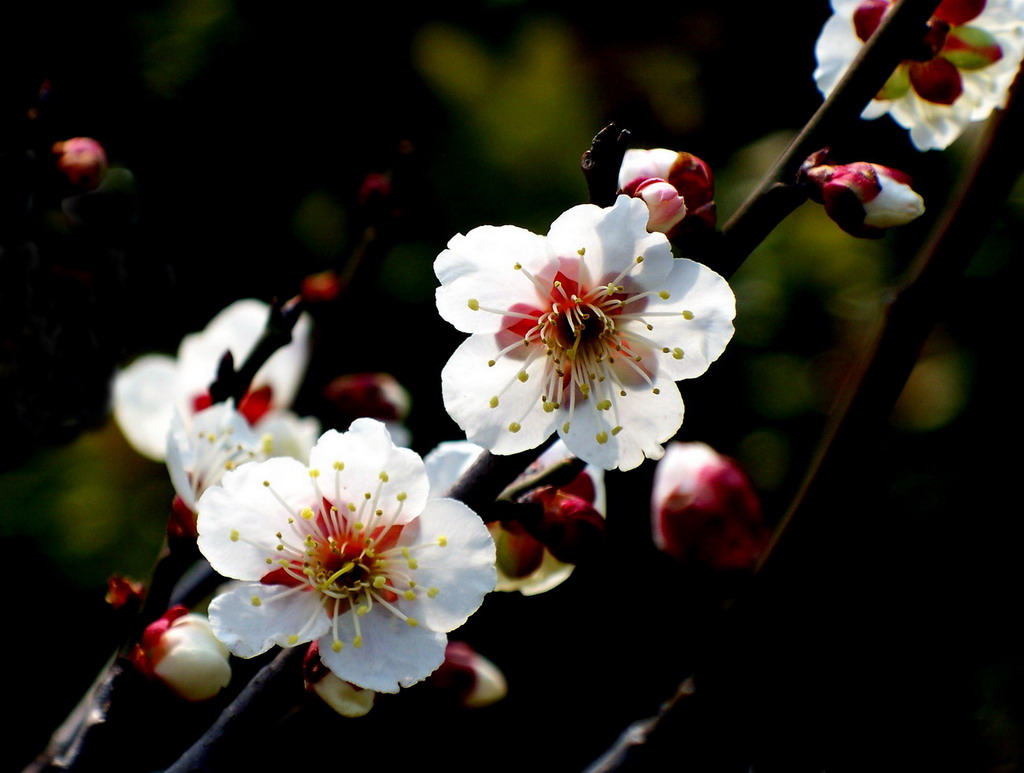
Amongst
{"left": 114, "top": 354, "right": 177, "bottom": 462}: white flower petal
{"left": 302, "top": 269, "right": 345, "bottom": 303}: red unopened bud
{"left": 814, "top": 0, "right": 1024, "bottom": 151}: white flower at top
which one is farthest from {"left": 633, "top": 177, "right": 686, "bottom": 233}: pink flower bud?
{"left": 114, "top": 354, "right": 177, "bottom": 462}: white flower petal

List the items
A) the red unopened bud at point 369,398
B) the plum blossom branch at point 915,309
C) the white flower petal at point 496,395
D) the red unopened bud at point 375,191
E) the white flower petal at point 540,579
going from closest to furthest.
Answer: the plum blossom branch at point 915,309
the white flower petal at point 496,395
the white flower petal at point 540,579
the red unopened bud at point 375,191
the red unopened bud at point 369,398

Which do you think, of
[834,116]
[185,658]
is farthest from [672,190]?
[185,658]

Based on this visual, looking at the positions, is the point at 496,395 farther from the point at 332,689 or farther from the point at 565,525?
the point at 332,689

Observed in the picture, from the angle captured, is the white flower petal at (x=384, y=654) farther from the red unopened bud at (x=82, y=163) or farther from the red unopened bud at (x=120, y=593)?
the red unopened bud at (x=82, y=163)

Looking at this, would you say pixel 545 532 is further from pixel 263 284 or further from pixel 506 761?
pixel 263 284

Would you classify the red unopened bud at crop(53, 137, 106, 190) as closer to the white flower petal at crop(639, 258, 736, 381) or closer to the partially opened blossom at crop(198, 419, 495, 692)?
the partially opened blossom at crop(198, 419, 495, 692)

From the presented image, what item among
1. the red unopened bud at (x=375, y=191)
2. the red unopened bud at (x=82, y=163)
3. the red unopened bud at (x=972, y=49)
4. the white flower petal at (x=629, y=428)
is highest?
the red unopened bud at (x=972, y=49)

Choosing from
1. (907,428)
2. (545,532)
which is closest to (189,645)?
(545,532)

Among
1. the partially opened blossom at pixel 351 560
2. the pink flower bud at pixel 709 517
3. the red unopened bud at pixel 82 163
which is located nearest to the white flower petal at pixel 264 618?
the partially opened blossom at pixel 351 560
